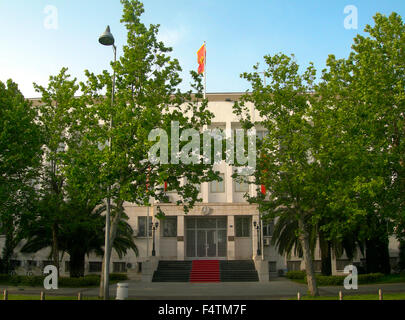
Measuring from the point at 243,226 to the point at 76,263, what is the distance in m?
16.8

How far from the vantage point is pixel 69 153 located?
828 inches

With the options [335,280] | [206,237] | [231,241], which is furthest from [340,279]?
[206,237]

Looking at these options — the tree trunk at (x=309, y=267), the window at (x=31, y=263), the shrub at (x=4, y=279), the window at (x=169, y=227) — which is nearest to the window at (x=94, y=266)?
the window at (x=31, y=263)

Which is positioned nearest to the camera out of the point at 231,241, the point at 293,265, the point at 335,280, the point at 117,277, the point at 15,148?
the point at 15,148

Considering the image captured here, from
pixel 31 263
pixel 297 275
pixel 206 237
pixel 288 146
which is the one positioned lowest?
pixel 297 275

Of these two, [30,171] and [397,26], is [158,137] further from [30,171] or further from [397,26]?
[397,26]

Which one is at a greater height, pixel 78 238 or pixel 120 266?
pixel 78 238

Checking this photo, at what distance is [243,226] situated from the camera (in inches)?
1668

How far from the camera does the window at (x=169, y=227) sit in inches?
1667

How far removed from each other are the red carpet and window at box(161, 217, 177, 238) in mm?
4497

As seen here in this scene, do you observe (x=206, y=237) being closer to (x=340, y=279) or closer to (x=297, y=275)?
(x=297, y=275)

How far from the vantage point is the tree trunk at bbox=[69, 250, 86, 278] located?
3256cm

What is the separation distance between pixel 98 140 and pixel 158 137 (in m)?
3.45

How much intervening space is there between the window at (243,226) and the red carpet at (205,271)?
14.3 feet
